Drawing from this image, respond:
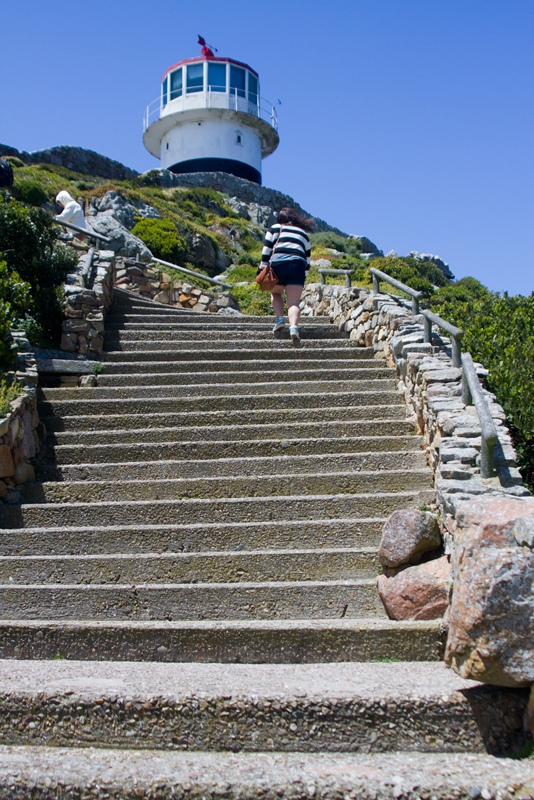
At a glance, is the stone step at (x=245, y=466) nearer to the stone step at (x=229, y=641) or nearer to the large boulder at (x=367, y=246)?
the stone step at (x=229, y=641)

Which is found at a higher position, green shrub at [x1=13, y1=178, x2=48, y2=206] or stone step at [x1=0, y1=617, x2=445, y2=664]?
green shrub at [x1=13, y1=178, x2=48, y2=206]

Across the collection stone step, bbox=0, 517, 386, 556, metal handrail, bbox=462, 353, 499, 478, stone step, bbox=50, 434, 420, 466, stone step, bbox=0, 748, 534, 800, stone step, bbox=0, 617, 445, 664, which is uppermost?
metal handrail, bbox=462, 353, 499, 478

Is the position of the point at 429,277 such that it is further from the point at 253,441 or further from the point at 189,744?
the point at 189,744

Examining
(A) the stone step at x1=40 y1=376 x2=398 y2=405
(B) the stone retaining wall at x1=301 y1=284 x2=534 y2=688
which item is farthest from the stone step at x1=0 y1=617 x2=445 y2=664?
(A) the stone step at x1=40 y1=376 x2=398 y2=405

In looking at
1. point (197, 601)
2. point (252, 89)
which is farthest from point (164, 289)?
point (252, 89)

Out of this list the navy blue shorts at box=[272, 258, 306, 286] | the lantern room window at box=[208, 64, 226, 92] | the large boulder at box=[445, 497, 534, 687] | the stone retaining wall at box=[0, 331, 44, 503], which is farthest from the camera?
the lantern room window at box=[208, 64, 226, 92]

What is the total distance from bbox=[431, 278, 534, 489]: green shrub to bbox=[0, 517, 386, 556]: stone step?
1512 millimetres

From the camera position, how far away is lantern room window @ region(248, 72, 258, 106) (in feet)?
121

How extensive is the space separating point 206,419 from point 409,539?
8.62 feet

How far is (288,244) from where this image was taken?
303 inches

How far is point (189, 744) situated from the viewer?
2.55 meters

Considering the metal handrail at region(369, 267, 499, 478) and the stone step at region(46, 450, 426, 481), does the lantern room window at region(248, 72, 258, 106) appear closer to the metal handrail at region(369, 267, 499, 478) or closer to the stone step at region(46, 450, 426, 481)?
the metal handrail at region(369, 267, 499, 478)

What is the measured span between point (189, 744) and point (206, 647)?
2.57 feet

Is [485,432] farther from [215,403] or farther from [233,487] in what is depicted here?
[215,403]
